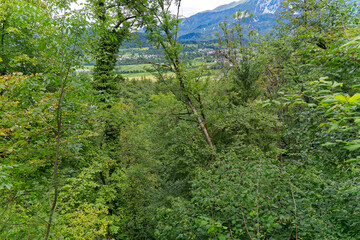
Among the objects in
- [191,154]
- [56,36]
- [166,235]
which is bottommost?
[191,154]

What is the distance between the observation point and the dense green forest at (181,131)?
9.21 ft

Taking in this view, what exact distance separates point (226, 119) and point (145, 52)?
4849mm

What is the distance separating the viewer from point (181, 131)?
10617 millimetres

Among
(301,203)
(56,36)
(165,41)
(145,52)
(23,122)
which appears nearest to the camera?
(56,36)

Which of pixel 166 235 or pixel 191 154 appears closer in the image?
pixel 166 235

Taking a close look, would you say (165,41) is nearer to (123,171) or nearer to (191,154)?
(191,154)

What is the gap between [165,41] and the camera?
6547 millimetres

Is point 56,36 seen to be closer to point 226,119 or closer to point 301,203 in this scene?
point 301,203

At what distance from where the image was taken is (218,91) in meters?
10.7

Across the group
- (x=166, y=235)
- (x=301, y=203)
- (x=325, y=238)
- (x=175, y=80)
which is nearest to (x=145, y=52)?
(x=175, y=80)

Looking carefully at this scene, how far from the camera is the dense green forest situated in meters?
2.81

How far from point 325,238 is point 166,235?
277 cm

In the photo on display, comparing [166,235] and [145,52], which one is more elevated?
[145,52]

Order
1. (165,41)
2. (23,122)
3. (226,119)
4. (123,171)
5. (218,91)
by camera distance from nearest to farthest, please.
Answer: (23,122), (165,41), (226,119), (218,91), (123,171)
